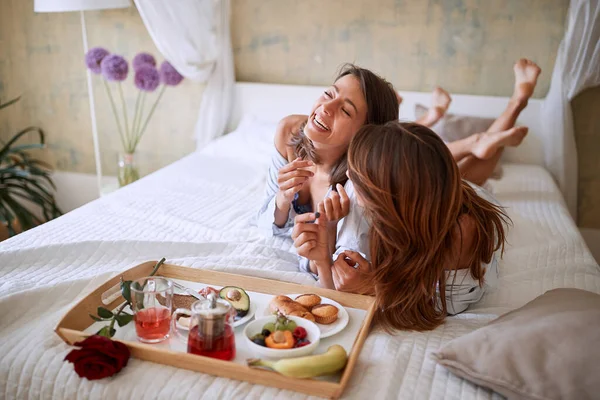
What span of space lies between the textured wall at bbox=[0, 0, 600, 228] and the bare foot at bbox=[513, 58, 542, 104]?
0.50 m

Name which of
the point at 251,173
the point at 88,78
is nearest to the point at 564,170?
the point at 251,173

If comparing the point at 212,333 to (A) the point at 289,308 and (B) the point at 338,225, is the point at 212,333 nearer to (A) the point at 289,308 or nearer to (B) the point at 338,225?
(A) the point at 289,308

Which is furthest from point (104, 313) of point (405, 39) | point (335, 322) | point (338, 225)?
point (405, 39)

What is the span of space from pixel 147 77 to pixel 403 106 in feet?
4.57

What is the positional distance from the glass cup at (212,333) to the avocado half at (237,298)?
0.15m

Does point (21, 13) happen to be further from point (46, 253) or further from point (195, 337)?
point (195, 337)

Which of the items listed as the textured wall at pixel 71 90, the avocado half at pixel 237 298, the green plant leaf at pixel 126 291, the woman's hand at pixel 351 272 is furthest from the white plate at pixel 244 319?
the textured wall at pixel 71 90

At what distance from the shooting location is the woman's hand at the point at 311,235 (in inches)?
62.4

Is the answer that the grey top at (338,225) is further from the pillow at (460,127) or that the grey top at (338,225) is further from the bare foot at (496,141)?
the pillow at (460,127)

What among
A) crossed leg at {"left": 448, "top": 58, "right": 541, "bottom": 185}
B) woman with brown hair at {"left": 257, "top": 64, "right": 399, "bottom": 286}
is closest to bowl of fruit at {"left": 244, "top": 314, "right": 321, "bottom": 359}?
woman with brown hair at {"left": 257, "top": 64, "right": 399, "bottom": 286}

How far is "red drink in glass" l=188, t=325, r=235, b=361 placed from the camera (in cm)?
125

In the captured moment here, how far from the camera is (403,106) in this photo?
330 centimetres

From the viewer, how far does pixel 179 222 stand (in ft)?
7.34

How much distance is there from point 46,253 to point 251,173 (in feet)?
4.11
